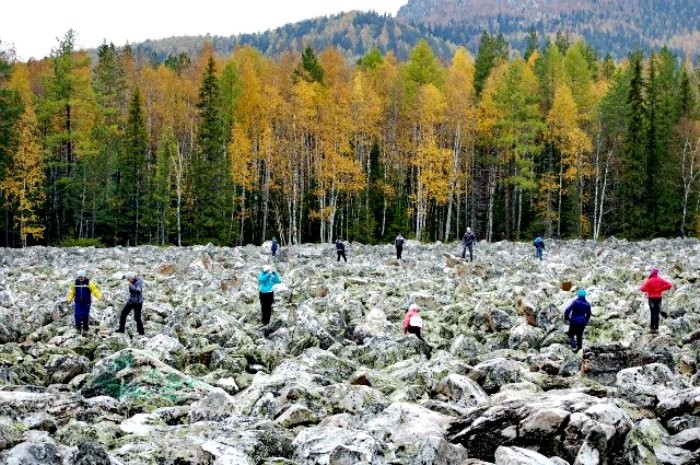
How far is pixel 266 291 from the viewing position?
15.9 m

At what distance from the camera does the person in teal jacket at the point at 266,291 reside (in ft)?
52.3

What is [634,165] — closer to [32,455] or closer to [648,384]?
[648,384]

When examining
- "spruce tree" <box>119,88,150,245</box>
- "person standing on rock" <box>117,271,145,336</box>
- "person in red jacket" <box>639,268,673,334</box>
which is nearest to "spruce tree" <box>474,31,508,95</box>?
"spruce tree" <box>119,88,150,245</box>

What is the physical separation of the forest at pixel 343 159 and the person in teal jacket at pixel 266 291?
28.0 m

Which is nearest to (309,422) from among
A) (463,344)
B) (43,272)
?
(463,344)

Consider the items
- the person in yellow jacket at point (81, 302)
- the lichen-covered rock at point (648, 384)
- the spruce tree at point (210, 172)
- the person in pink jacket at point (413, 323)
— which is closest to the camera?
the lichen-covered rock at point (648, 384)

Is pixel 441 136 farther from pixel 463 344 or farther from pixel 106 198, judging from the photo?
pixel 463 344

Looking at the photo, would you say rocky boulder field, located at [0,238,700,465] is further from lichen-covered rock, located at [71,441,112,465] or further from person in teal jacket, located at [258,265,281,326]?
person in teal jacket, located at [258,265,281,326]

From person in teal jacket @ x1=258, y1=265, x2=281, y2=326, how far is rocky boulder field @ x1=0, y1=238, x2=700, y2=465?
0.39 m

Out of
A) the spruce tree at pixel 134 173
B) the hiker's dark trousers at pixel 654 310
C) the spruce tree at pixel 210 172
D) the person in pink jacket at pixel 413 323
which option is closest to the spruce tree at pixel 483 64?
the spruce tree at pixel 210 172

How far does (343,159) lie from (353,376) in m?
35.5

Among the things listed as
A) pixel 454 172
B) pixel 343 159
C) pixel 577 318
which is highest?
pixel 343 159

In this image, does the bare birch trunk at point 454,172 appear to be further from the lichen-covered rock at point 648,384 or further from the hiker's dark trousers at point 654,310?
the lichen-covered rock at point 648,384

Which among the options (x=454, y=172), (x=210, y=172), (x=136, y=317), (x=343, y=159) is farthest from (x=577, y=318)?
(x=210, y=172)
